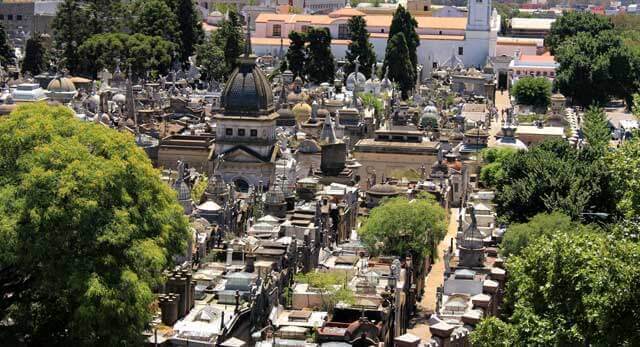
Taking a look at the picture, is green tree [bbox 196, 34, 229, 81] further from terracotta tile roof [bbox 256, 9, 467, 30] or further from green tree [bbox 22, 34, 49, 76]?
terracotta tile roof [bbox 256, 9, 467, 30]

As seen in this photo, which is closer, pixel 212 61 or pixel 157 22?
pixel 212 61

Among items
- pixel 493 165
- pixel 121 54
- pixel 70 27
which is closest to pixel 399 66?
pixel 121 54

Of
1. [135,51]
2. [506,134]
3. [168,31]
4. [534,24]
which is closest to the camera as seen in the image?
[506,134]

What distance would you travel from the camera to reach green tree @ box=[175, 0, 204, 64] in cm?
11819

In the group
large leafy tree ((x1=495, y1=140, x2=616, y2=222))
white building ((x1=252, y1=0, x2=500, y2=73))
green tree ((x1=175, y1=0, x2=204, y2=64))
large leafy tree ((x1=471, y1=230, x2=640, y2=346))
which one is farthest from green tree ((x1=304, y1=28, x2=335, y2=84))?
large leafy tree ((x1=471, y1=230, x2=640, y2=346))

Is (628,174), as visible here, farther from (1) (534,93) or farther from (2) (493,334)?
(1) (534,93)

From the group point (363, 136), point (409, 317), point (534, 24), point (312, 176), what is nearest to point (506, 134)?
point (363, 136)

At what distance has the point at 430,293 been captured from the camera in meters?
49.5

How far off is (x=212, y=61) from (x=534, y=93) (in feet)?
87.4

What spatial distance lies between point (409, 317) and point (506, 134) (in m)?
34.6

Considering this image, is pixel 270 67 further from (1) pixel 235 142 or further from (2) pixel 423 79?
(1) pixel 235 142

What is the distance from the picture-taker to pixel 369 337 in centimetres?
3619

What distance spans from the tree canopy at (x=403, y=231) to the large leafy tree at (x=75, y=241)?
507 inches

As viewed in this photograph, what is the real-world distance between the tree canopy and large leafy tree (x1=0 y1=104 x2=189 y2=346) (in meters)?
12.9
